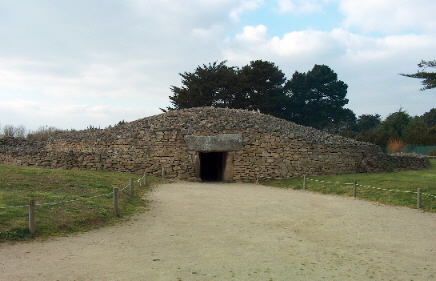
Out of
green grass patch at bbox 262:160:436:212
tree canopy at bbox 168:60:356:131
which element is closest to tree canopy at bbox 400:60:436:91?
green grass patch at bbox 262:160:436:212

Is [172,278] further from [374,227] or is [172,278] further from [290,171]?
[290,171]

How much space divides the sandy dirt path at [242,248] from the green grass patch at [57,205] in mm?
408

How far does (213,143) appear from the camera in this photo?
17344 mm

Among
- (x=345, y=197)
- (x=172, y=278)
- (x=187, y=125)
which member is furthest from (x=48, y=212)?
(x=187, y=125)

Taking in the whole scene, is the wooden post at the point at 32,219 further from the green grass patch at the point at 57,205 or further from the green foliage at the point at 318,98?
the green foliage at the point at 318,98

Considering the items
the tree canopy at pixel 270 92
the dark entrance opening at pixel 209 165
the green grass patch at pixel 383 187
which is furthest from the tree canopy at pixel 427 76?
the tree canopy at pixel 270 92

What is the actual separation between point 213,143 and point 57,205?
32.3ft

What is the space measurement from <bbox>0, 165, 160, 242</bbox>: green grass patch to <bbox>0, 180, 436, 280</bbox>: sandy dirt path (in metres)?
0.41

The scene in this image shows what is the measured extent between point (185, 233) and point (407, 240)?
434 cm

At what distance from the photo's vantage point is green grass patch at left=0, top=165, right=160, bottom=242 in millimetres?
6953

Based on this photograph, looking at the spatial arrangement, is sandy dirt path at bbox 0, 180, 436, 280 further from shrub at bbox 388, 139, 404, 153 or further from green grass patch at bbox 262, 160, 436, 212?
shrub at bbox 388, 139, 404, 153

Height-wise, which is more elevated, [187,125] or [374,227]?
[187,125]

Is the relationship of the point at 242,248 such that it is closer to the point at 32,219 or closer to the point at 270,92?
the point at 32,219

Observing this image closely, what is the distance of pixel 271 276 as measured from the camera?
5129 millimetres
